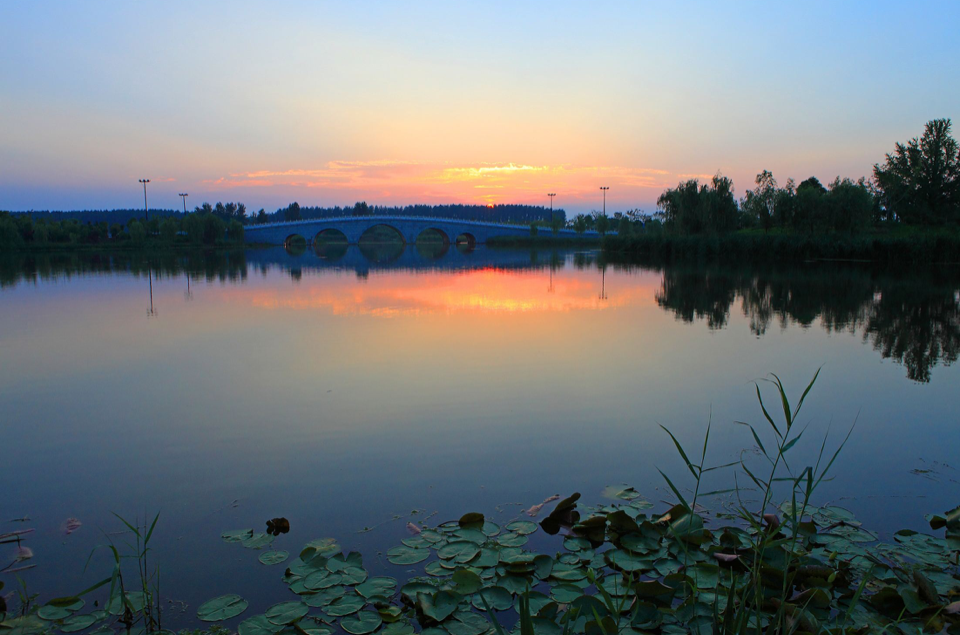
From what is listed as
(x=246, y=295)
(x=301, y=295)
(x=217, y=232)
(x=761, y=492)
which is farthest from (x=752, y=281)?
(x=217, y=232)

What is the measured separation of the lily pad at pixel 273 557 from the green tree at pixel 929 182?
4436 cm

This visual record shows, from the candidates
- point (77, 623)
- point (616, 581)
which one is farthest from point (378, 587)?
point (77, 623)

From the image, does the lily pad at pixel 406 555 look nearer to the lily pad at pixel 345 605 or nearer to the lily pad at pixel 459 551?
the lily pad at pixel 459 551

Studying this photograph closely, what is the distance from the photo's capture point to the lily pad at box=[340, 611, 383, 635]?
8.11ft

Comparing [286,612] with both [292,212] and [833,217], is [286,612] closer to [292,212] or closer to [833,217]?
[833,217]

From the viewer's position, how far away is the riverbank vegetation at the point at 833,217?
25.0 metres

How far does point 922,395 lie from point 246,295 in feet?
44.1

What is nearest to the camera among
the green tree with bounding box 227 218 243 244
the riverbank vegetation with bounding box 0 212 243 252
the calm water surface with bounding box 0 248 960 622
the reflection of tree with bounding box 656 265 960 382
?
the calm water surface with bounding box 0 248 960 622

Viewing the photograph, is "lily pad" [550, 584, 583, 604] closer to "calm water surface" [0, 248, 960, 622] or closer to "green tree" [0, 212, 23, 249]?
"calm water surface" [0, 248, 960, 622]

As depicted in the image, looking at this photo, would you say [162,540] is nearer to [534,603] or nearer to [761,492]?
[534,603]

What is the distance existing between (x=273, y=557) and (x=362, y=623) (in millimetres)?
738

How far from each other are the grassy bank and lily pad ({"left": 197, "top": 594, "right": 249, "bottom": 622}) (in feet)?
88.1

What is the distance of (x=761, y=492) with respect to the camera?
385cm

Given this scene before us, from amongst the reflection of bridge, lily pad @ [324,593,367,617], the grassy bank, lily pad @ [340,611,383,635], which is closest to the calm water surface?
lily pad @ [324,593,367,617]
